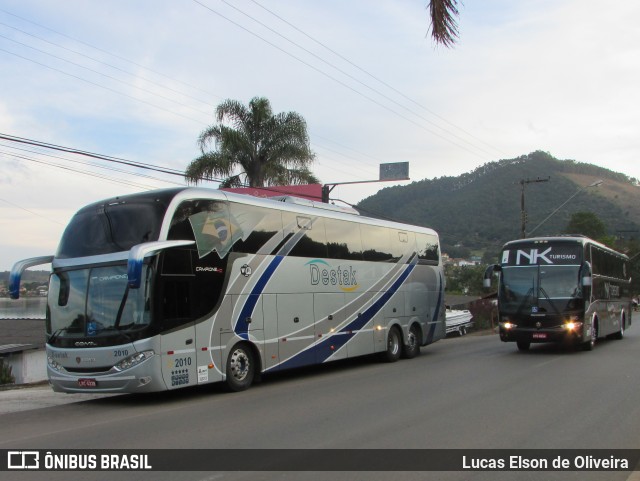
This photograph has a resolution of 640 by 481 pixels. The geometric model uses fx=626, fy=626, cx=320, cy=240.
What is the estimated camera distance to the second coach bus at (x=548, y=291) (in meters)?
18.4

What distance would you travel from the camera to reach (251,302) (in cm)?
1280

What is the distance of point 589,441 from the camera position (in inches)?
304

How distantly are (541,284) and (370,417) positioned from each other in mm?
11317

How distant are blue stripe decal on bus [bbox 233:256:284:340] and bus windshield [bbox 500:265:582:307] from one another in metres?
8.83

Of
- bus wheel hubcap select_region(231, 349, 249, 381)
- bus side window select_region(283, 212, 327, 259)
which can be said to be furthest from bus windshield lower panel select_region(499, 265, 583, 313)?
bus wheel hubcap select_region(231, 349, 249, 381)

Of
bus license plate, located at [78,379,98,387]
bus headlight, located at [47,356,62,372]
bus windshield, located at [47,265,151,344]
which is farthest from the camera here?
bus headlight, located at [47,356,62,372]

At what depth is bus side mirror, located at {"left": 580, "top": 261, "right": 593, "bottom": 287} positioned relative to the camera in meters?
18.4

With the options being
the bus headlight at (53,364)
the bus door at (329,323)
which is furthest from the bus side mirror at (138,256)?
the bus door at (329,323)

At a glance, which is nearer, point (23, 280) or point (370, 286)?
point (23, 280)

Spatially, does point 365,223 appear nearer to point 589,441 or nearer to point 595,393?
point 595,393

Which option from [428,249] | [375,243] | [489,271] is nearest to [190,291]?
[375,243]

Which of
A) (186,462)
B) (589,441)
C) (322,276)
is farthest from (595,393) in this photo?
(186,462)

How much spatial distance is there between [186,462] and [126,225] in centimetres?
559

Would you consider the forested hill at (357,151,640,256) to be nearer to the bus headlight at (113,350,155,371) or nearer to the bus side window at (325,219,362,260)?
the bus side window at (325,219,362,260)
